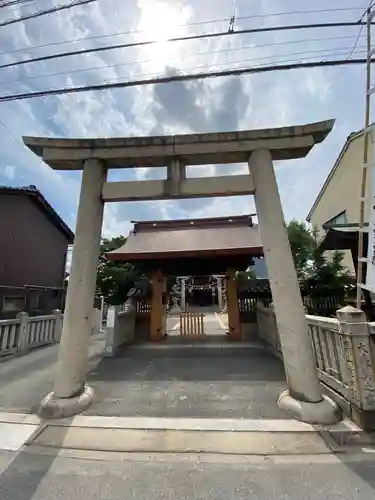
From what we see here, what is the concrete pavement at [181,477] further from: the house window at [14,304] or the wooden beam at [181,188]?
the house window at [14,304]

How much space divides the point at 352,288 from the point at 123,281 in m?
10.0

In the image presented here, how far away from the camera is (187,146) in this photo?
447 cm

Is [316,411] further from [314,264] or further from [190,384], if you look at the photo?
[314,264]

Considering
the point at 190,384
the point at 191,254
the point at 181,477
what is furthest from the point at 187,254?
the point at 181,477

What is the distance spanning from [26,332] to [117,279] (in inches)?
278

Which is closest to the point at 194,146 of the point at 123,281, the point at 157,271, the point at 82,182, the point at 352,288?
the point at 82,182

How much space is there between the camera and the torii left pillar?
3814 mm

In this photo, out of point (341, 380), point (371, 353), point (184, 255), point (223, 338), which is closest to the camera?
point (371, 353)

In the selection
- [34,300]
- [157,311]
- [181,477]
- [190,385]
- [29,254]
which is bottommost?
[181,477]

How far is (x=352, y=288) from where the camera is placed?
10.5 meters

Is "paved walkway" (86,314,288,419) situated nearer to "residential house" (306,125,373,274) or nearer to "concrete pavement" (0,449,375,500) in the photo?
"concrete pavement" (0,449,375,500)

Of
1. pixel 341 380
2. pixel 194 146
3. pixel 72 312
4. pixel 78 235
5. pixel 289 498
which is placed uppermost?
pixel 194 146

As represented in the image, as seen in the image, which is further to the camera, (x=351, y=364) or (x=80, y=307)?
(x=80, y=307)

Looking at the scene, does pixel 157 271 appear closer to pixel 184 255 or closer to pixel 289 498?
pixel 184 255
